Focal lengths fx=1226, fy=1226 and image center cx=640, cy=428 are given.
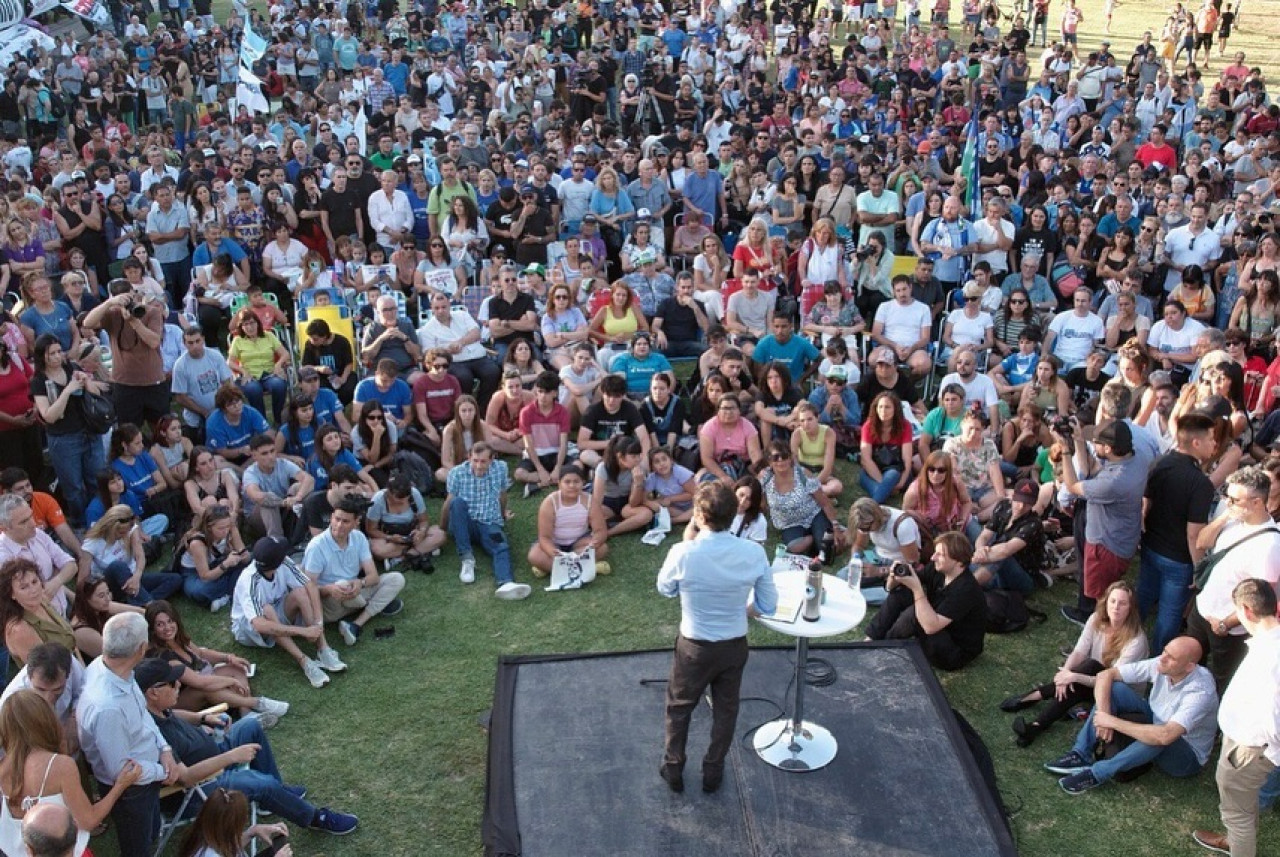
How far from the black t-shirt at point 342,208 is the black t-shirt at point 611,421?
15.9ft

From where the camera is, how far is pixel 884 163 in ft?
48.4

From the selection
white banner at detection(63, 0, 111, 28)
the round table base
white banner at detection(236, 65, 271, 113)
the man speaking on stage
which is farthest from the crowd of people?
white banner at detection(63, 0, 111, 28)

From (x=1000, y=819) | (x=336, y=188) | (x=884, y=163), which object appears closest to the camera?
(x=1000, y=819)

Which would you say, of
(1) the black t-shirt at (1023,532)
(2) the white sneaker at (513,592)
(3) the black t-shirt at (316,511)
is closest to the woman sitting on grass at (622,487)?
(2) the white sneaker at (513,592)

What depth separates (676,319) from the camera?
11.2m

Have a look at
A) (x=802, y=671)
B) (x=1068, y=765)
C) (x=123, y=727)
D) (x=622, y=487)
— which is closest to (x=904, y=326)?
(x=622, y=487)

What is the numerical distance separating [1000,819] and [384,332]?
6686 mm

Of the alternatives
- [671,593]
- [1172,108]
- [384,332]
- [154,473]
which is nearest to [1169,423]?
[671,593]

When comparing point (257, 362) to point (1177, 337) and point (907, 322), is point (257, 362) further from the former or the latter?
point (1177, 337)

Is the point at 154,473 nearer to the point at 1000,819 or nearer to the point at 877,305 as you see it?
the point at 1000,819

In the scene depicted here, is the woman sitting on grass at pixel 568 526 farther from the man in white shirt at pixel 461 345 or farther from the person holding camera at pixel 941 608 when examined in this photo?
the man in white shirt at pixel 461 345

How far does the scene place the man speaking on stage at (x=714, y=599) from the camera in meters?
4.98

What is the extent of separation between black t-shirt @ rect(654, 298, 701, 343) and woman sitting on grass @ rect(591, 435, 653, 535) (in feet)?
8.56

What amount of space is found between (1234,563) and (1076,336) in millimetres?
4668
